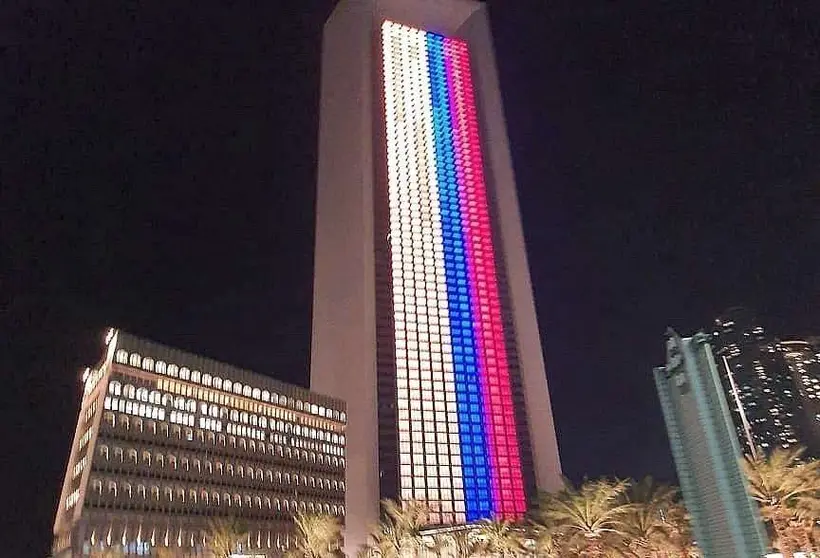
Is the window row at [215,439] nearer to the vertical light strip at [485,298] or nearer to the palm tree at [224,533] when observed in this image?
the palm tree at [224,533]

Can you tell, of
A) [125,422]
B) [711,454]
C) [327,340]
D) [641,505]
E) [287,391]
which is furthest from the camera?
[327,340]

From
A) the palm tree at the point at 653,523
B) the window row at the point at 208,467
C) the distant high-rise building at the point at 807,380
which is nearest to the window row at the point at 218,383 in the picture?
the window row at the point at 208,467

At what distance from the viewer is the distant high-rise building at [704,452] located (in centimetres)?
8431

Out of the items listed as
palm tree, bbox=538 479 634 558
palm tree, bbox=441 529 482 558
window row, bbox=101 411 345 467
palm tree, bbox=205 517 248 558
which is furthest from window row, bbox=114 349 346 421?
palm tree, bbox=538 479 634 558

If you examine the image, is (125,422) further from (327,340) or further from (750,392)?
(750,392)

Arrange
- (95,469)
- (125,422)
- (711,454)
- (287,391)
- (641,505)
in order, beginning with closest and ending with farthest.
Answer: (641,505), (95,469), (125,422), (711,454), (287,391)

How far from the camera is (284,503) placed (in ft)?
326

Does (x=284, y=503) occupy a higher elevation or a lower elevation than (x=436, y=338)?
lower

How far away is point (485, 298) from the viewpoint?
137m

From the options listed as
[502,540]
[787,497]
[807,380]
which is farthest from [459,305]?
[807,380]

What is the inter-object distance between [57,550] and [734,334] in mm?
130508

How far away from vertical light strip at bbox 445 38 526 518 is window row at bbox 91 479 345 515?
32.8 meters

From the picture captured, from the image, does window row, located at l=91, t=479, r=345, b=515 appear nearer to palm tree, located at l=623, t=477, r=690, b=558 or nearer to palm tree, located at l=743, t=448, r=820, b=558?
palm tree, located at l=623, t=477, r=690, b=558

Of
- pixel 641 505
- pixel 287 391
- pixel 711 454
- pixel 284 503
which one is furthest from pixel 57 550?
pixel 711 454
